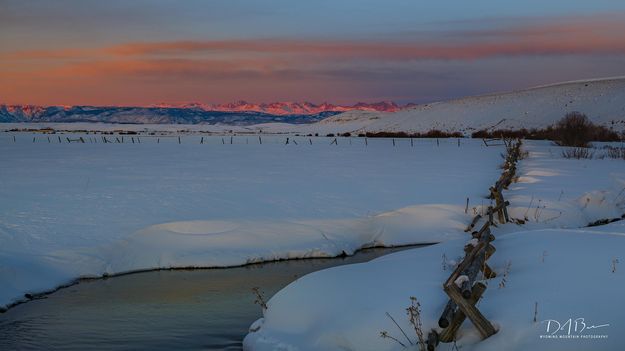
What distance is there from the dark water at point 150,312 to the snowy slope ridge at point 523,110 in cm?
7373

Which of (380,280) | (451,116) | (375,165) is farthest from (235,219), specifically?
(451,116)

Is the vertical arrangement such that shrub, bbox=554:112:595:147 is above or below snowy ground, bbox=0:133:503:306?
above

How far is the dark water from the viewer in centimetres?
826

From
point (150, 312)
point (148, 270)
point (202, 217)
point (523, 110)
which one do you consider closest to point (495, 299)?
point (150, 312)

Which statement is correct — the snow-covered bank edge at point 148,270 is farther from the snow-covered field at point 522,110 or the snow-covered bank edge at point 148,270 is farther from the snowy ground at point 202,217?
the snow-covered field at point 522,110

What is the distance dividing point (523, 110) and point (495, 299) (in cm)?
10055

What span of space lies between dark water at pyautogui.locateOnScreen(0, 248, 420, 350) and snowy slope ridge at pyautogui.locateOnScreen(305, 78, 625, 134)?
73.7 metres

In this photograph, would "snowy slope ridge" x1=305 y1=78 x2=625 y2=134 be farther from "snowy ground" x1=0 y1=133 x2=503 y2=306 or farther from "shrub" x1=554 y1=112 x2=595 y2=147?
"snowy ground" x1=0 y1=133 x2=503 y2=306

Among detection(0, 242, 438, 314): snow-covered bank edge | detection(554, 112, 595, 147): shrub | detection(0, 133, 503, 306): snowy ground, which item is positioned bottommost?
detection(0, 242, 438, 314): snow-covered bank edge

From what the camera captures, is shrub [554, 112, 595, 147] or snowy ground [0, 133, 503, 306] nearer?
snowy ground [0, 133, 503, 306]

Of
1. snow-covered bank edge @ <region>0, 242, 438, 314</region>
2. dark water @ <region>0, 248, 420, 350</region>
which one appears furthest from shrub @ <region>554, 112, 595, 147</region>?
dark water @ <region>0, 248, 420, 350</region>

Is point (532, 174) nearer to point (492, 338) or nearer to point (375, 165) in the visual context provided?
point (375, 165)

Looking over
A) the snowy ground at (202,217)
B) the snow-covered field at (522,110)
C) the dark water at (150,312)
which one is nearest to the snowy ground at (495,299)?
the dark water at (150,312)

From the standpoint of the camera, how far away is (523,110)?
101438 mm
